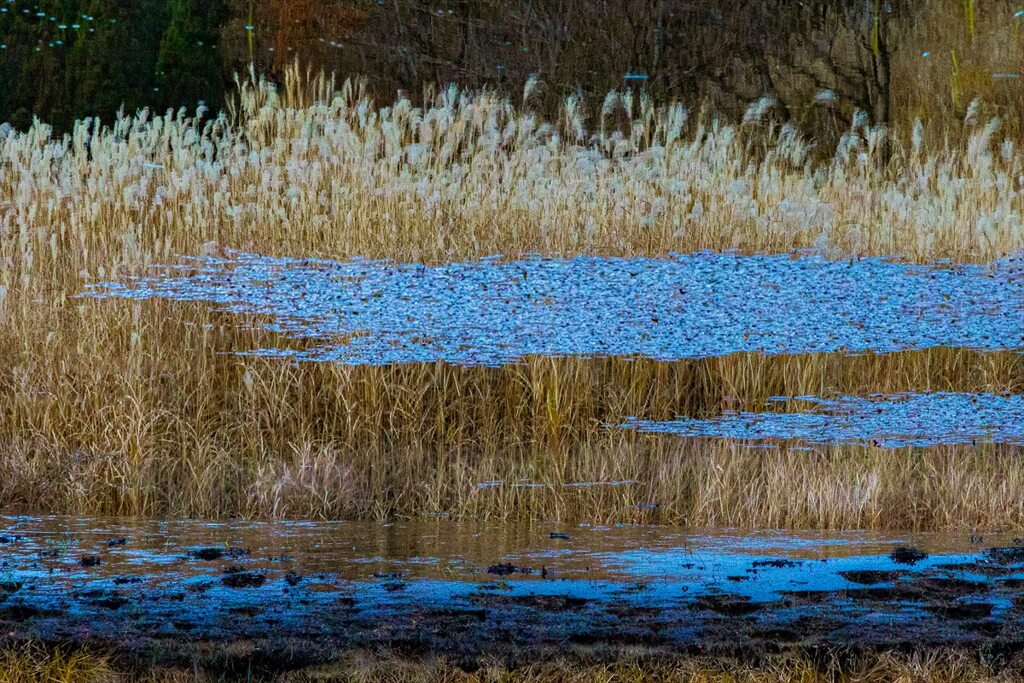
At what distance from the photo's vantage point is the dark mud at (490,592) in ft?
9.61

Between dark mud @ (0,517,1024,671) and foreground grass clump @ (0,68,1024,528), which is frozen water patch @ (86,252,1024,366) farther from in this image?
dark mud @ (0,517,1024,671)

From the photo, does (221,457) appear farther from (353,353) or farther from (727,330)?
(727,330)

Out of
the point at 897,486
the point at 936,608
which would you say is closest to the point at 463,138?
the point at 897,486

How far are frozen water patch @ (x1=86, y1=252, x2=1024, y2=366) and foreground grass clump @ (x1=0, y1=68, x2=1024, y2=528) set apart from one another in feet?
0.36

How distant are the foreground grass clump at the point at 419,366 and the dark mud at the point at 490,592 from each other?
0.51m

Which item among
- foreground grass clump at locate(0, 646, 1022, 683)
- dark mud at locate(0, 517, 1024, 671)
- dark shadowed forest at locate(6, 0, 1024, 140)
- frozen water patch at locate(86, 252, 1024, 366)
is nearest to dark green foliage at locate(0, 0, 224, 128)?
dark shadowed forest at locate(6, 0, 1024, 140)

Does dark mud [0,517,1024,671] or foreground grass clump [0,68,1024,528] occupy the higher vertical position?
foreground grass clump [0,68,1024,528]

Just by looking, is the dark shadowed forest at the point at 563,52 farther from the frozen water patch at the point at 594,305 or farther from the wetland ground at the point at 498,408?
the frozen water patch at the point at 594,305

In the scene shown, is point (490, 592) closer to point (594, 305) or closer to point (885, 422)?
point (594, 305)

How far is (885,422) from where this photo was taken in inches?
242

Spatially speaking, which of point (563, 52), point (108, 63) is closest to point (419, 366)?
point (563, 52)

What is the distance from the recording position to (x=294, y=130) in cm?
797

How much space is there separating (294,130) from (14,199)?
1.66 metres

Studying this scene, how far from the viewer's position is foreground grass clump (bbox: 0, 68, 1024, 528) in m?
4.98
